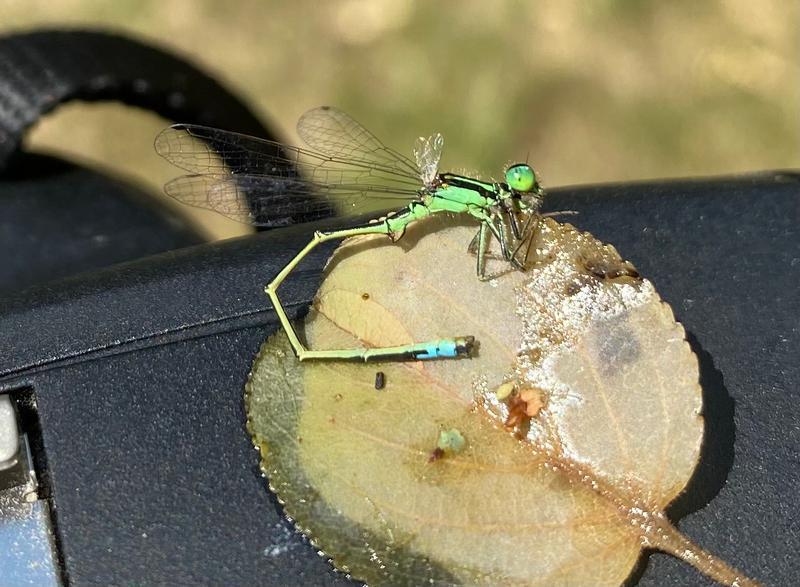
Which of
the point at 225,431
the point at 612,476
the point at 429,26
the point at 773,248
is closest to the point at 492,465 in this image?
the point at 612,476

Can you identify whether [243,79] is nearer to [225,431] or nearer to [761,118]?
[761,118]

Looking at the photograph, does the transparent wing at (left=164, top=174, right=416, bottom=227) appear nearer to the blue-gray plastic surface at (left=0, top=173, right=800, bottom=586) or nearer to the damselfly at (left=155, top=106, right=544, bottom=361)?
the damselfly at (left=155, top=106, right=544, bottom=361)

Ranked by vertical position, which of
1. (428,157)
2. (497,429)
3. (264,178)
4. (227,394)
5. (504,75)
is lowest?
(497,429)

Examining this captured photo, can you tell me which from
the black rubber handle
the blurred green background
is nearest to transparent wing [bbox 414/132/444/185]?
the black rubber handle

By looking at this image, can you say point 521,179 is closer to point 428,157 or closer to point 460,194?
point 460,194

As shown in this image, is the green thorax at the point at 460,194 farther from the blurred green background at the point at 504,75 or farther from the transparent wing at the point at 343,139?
the blurred green background at the point at 504,75

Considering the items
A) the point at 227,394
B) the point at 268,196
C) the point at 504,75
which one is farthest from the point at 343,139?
the point at 504,75
